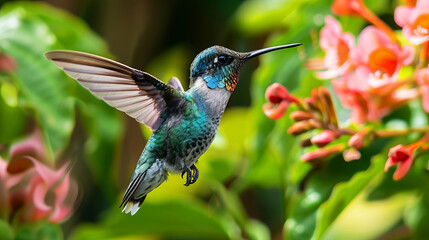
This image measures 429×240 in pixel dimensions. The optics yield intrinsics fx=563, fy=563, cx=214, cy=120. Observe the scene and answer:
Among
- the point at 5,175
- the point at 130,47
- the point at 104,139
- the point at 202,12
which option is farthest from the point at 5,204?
the point at 202,12

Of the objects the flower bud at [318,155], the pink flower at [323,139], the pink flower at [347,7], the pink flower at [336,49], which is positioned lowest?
the flower bud at [318,155]

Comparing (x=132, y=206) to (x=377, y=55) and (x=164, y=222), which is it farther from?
(x=164, y=222)

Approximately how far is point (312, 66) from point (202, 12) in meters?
0.89

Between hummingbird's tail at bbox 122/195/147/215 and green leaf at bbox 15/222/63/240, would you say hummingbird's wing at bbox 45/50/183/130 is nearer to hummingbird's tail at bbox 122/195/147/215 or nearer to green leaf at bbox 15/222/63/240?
hummingbird's tail at bbox 122/195/147/215

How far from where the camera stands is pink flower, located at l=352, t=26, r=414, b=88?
70 centimetres

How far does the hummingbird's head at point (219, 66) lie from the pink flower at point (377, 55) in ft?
0.88

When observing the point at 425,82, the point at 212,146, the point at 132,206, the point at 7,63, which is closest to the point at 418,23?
the point at 425,82

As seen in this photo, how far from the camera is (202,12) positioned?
166cm

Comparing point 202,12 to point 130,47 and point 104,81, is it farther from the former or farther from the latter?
point 104,81

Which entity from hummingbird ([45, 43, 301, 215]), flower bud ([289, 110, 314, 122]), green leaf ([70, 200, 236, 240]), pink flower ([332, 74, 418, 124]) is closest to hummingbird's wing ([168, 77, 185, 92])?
hummingbird ([45, 43, 301, 215])

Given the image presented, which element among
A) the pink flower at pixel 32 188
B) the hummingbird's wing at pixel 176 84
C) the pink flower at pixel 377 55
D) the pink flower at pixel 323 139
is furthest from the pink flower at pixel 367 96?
the pink flower at pixel 32 188

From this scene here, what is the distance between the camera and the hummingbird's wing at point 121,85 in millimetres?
435

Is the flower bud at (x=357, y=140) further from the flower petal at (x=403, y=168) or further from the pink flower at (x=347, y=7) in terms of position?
the pink flower at (x=347, y=7)

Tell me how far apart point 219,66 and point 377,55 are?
0.30 metres
